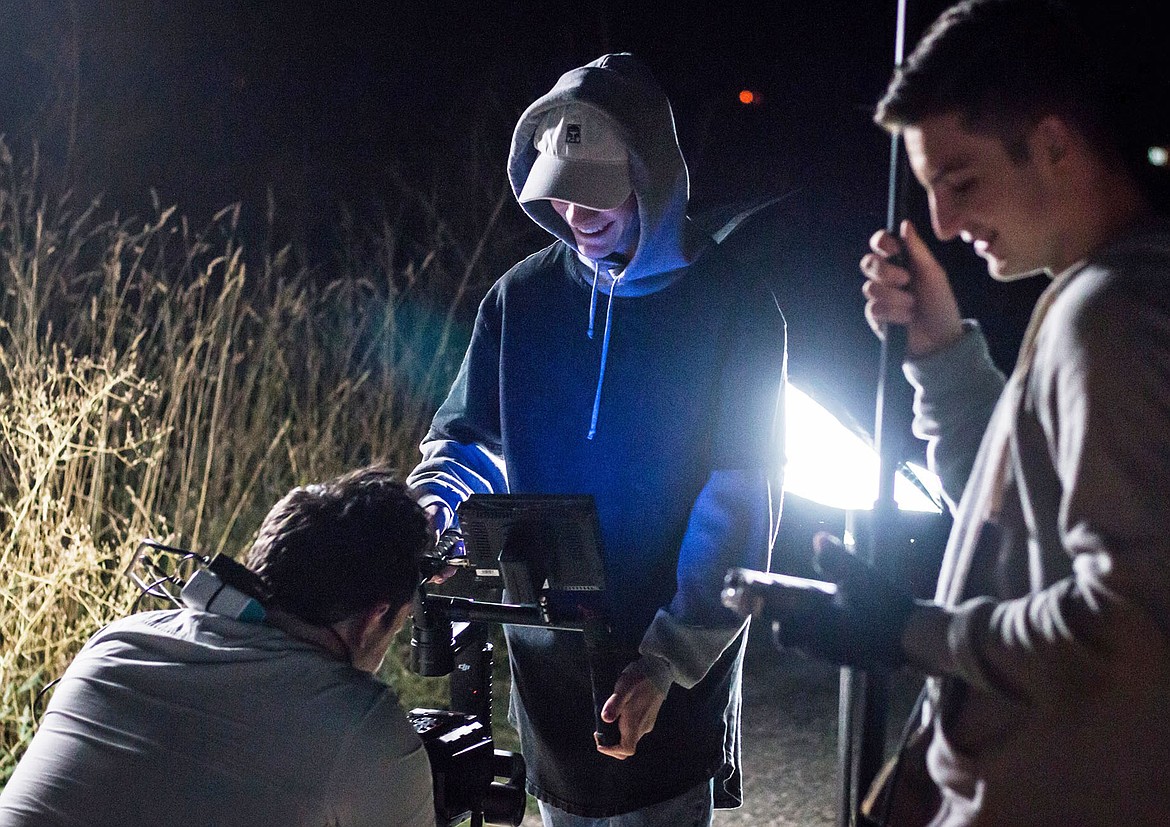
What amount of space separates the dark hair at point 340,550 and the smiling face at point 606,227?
61cm

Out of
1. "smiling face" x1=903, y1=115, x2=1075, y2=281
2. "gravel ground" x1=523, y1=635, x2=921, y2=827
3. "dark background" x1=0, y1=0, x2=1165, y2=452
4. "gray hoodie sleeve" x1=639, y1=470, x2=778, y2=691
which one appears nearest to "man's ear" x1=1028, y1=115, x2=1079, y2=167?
"smiling face" x1=903, y1=115, x2=1075, y2=281

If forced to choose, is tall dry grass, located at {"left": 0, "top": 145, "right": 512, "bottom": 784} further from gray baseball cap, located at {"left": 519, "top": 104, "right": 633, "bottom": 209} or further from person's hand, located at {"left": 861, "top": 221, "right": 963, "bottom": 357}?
person's hand, located at {"left": 861, "top": 221, "right": 963, "bottom": 357}

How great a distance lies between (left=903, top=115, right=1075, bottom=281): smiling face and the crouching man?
1112 millimetres

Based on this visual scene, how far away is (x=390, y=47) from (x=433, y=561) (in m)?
9.43

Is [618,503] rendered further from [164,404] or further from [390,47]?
[390,47]

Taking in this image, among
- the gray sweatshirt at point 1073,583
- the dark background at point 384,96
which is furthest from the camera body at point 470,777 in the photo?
the dark background at point 384,96

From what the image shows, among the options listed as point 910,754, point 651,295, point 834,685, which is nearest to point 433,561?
point 651,295

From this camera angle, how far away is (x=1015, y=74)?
138cm

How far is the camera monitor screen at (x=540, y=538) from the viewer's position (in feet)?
6.97

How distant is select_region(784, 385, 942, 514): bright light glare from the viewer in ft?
8.61

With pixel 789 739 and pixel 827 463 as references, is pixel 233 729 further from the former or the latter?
pixel 789 739

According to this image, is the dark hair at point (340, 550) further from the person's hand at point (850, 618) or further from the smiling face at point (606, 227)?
the person's hand at point (850, 618)

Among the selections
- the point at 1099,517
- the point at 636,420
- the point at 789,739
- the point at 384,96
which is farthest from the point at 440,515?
the point at 384,96

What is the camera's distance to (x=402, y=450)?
5.57 m
